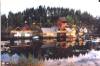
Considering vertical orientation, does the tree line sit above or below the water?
above

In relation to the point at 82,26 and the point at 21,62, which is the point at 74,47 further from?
the point at 21,62

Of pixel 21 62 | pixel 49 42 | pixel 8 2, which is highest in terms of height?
pixel 8 2

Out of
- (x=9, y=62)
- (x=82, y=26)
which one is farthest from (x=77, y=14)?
(x=9, y=62)

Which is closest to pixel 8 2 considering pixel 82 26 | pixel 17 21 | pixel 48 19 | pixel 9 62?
pixel 17 21

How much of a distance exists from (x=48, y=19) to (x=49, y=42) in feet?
0.81

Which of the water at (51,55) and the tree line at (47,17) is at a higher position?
the tree line at (47,17)

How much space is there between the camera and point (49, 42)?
2688mm

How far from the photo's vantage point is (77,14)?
2.74 metres

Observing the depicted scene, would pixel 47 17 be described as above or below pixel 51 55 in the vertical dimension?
above

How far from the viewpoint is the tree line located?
268 cm

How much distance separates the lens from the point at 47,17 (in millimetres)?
2713

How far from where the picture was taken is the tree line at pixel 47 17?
268 cm

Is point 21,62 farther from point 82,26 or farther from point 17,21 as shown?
point 82,26

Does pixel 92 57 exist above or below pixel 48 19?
below
